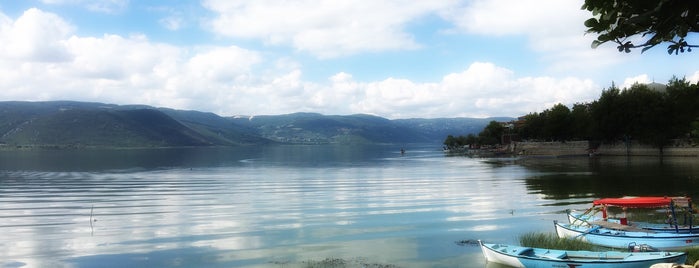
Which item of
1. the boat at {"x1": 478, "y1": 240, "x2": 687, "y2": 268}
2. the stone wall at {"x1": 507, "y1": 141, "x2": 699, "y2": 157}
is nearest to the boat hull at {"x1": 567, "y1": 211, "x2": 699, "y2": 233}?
the boat at {"x1": 478, "y1": 240, "x2": 687, "y2": 268}

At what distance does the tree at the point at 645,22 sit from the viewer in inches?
310

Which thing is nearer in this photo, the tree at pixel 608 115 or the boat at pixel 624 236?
the boat at pixel 624 236

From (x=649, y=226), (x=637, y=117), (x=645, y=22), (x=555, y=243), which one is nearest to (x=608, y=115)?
(x=637, y=117)

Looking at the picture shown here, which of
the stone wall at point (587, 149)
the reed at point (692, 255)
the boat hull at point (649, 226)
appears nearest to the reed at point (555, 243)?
the boat hull at point (649, 226)

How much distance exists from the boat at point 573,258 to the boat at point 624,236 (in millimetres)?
4151

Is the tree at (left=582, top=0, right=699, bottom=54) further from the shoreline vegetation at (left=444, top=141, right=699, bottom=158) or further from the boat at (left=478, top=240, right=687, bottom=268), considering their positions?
the shoreline vegetation at (left=444, top=141, right=699, bottom=158)

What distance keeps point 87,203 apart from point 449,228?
3489 cm

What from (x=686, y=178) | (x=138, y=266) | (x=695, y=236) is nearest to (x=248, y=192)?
(x=138, y=266)

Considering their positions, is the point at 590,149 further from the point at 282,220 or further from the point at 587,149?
the point at 282,220

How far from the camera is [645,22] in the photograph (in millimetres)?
8172

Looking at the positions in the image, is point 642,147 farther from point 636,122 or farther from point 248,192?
point 248,192

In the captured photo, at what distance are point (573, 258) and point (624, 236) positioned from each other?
5.43 metres

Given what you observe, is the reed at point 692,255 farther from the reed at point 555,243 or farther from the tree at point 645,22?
the tree at point 645,22

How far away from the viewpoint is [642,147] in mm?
131250
